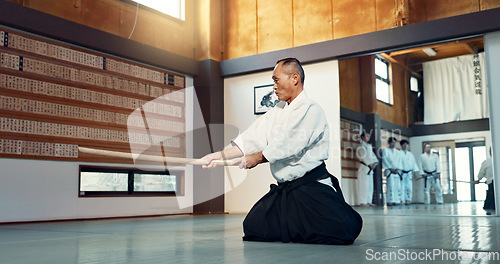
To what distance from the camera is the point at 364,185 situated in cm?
930

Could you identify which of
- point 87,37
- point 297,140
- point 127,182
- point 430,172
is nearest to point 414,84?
point 430,172

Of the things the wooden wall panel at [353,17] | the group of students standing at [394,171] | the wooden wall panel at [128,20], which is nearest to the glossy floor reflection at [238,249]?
the wooden wall panel at [128,20]

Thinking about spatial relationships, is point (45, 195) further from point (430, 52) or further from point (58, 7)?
point (430, 52)

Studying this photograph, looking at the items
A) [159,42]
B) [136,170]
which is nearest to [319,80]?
[159,42]

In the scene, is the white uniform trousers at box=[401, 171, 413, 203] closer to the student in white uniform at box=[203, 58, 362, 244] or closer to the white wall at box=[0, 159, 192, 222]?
the white wall at box=[0, 159, 192, 222]

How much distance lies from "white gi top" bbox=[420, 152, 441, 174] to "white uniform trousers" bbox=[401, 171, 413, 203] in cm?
54

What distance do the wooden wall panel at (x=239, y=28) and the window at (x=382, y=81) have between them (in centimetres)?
327

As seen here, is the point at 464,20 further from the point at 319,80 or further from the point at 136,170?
the point at 136,170

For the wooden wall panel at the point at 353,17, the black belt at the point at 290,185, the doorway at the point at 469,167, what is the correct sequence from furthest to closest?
the doorway at the point at 469,167 → the wooden wall panel at the point at 353,17 → the black belt at the point at 290,185

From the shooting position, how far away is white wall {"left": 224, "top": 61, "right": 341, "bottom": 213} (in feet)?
20.7

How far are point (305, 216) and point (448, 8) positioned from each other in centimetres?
408

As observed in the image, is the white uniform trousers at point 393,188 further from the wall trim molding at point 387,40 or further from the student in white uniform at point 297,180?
the student in white uniform at point 297,180

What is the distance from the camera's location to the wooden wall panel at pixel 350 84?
922 centimetres

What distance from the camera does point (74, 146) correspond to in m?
5.30
